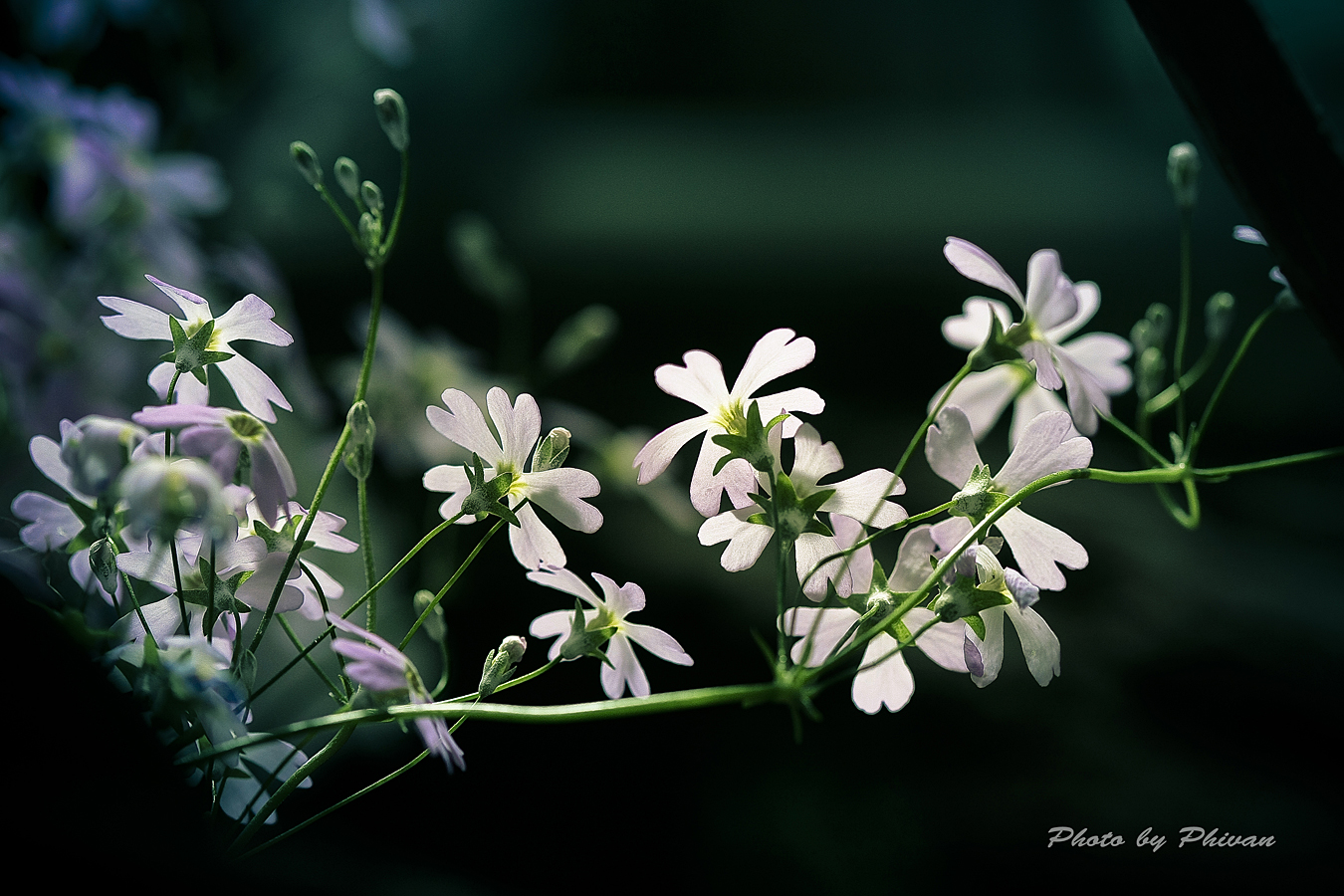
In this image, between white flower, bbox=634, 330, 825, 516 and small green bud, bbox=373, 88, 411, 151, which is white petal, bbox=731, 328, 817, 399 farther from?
small green bud, bbox=373, 88, 411, 151

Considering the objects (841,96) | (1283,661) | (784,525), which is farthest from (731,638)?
(841,96)

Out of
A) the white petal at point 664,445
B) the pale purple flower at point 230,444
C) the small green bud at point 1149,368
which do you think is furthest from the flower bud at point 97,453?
the small green bud at point 1149,368

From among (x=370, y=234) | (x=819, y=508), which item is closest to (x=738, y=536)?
(x=819, y=508)

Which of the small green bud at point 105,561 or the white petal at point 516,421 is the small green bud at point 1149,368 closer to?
the white petal at point 516,421

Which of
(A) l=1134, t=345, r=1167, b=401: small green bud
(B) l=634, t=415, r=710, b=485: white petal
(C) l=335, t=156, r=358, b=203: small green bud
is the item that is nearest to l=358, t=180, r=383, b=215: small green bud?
(C) l=335, t=156, r=358, b=203: small green bud

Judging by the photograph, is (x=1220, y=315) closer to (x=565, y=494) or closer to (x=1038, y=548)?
(x=1038, y=548)

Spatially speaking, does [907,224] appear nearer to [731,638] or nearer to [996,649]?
[731,638]
